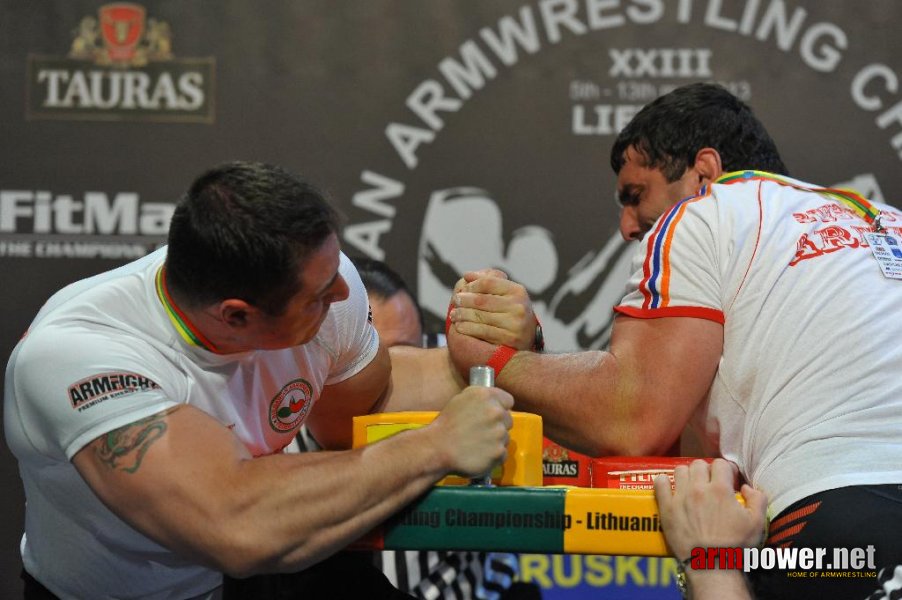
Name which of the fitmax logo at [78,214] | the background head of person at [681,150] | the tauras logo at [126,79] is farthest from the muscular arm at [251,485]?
the tauras logo at [126,79]

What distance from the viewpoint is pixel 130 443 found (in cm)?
147

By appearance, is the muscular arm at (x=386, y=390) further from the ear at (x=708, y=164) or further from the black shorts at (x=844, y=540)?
the black shorts at (x=844, y=540)

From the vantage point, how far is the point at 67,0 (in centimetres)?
315

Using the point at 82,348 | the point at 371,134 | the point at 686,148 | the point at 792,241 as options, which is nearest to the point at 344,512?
the point at 82,348

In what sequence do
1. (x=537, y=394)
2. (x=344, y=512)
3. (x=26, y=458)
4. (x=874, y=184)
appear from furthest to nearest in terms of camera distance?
(x=874, y=184)
(x=537, y=394)
(x=26, y=458)
(x=344, y=512)

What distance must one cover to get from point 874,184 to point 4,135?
2.49 metres

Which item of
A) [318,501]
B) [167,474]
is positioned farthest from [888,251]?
[167,474]

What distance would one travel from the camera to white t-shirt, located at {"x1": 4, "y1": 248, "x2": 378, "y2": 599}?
1.51 metres

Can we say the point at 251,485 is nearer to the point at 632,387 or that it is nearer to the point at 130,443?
the point at 130,443

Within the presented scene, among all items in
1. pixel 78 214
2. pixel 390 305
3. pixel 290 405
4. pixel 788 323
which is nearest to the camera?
pixel 788 323

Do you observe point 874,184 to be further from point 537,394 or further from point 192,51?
point 192,51

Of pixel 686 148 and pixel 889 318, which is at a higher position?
pixel 686 148

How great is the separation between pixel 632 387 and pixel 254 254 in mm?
655

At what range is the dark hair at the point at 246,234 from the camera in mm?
1567
